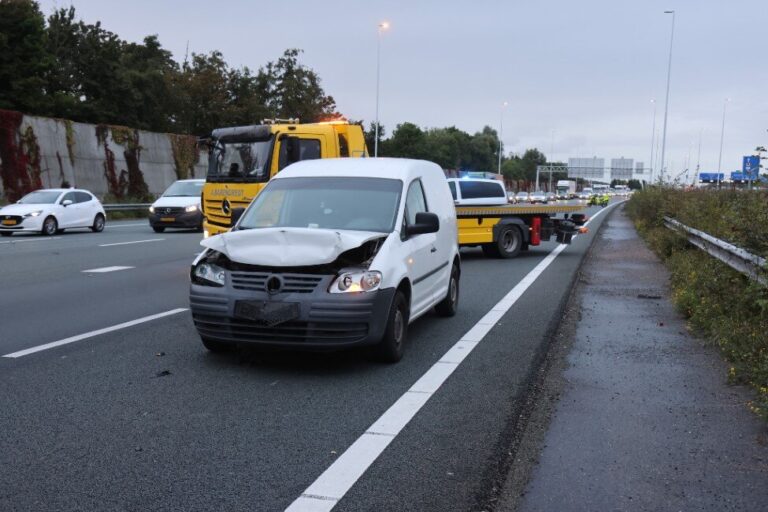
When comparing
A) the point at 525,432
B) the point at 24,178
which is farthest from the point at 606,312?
the point at 24,178

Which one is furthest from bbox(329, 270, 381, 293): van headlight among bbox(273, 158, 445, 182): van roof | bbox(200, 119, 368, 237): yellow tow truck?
bbox(200, 119, 368, 237): yellow tow truck

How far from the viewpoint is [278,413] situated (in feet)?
16.6

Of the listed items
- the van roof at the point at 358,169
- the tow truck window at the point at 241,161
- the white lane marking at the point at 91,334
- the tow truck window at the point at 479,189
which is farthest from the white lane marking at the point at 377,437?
the tow truck window at the point at 479,189

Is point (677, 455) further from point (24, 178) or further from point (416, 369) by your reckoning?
point (24, 178)

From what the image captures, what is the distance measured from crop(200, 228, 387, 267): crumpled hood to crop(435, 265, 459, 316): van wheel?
2.48 m

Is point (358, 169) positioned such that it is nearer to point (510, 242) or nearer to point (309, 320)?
point (309, 320)

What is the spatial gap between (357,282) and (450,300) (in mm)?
3014

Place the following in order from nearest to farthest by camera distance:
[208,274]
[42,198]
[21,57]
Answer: [208,274] < [42,198] < [21,57]

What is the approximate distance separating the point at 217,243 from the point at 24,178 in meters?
30.3

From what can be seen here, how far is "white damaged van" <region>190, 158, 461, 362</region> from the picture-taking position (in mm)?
5918

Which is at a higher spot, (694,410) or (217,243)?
(217,243)

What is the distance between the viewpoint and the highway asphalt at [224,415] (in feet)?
12.4

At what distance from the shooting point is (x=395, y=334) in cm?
652

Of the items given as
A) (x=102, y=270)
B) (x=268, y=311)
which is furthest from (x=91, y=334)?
(x=102, y=270)
